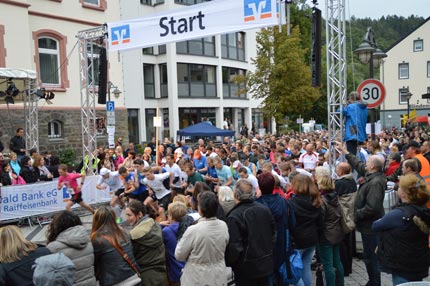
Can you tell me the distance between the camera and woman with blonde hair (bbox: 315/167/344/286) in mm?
5566

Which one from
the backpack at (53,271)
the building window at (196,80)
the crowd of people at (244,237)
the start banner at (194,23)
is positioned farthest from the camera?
the building window at (196,80)

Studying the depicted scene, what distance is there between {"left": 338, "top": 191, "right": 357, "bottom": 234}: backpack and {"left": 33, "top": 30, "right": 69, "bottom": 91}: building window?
58.6 ft

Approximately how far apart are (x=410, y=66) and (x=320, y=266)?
5329cm

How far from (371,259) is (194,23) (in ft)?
24.4

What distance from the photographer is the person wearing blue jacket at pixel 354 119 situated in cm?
850

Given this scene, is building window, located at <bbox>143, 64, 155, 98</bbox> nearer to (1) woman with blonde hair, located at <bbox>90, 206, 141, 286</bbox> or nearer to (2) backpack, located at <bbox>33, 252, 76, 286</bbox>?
(1) woman with blonde hair, located at <bbox>90, 206, 141, 286</bbox>

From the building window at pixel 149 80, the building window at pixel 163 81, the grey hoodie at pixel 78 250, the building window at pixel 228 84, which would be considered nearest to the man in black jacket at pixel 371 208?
the grey hoodie at pixel 78 250

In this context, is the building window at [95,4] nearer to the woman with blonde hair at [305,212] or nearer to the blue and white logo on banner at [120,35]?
the blue and white logo on banner at [120,35]

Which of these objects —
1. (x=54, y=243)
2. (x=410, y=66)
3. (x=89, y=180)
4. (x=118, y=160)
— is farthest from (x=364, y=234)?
(x=410, y=66)

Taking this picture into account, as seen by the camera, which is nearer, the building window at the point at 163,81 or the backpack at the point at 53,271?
the backpack at the point at 53,271

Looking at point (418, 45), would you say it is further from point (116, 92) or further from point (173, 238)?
point (173, 238)

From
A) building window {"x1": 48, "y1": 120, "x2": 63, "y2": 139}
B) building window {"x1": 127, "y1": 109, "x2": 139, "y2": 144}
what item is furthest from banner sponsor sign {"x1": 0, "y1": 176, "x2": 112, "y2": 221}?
building window {"x1": 127, "y1": 109, "x2": 139, "y2": 144}

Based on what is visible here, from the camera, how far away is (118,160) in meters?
14.7

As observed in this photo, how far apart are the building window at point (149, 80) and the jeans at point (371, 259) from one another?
2824 cm
